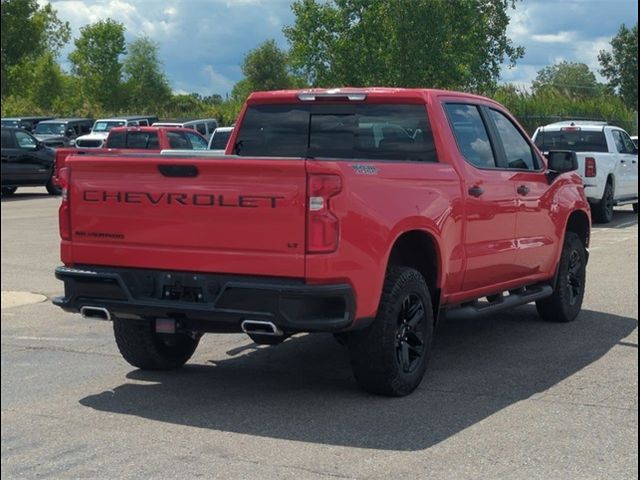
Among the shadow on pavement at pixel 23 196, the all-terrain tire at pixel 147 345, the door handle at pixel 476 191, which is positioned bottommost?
the shadow on pavement at pixel 23 196

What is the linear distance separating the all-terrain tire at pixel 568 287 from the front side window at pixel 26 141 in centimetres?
2025

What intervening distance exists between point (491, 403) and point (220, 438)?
5.72 ft

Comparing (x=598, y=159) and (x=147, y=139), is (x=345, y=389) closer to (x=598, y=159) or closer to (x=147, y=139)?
(x=598, y=159)

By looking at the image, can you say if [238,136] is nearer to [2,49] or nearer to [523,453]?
[523,453]

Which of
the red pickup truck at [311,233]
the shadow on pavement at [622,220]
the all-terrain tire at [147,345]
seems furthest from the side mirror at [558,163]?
the shadow on pavement at [622,220]

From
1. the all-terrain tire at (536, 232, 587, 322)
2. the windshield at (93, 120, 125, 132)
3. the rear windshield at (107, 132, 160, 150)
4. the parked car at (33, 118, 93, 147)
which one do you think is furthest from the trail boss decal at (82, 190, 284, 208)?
the parked car at (33, 118, 93, 147)

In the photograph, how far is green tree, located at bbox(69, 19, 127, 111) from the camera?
31695 mm

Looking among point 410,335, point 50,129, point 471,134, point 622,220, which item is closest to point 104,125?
point 50,129

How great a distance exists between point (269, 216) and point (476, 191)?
2035 millimetres

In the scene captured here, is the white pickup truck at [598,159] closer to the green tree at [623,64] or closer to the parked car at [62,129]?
the parked car at [62,129]

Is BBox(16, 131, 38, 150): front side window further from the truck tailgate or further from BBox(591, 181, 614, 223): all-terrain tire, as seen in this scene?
the truck tailgate

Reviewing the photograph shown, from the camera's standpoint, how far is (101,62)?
37.7m

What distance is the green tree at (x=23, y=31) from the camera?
33719 millimetres

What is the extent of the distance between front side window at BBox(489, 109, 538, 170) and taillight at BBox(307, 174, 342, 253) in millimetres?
2740
